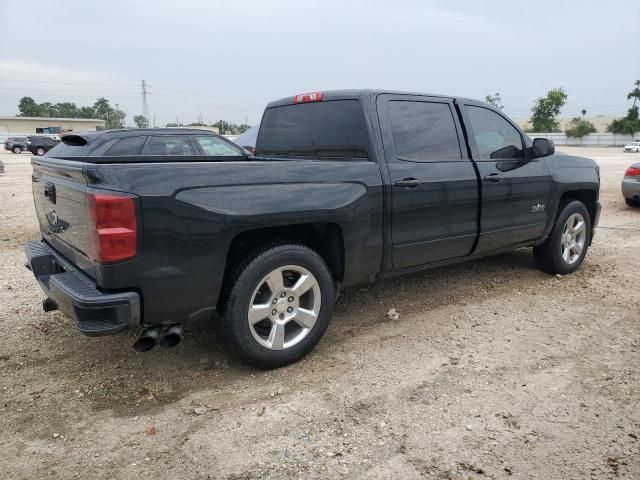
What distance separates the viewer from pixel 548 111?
80.5 meters

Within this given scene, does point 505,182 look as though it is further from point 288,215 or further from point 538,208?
point 288,215

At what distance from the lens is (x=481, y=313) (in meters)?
4.46

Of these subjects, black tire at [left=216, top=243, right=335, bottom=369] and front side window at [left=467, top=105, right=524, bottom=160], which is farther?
front side window at [left=467, top=105, right=524, bottom=160]

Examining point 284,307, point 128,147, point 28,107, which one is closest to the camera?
point 284,307

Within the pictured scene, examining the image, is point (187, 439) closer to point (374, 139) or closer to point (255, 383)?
point (255, 383)

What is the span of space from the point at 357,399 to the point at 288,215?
47.2 inches

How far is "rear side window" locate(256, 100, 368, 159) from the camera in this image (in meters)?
3.92

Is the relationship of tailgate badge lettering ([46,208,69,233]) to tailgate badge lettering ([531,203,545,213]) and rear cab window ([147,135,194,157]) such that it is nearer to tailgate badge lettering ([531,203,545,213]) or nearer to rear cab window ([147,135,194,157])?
tailgate badge lettering ([531,203,545,213])

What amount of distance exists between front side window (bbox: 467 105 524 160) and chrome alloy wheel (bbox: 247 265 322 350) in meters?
2.18

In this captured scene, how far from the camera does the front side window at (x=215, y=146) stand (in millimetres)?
9867

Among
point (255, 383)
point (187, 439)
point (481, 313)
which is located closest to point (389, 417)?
point (255, 383)

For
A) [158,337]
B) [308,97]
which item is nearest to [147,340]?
[158,337]

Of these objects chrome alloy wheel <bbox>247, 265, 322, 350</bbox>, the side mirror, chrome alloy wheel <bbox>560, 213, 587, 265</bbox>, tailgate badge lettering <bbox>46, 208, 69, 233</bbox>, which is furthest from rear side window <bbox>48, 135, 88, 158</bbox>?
chrome alloy wheel <bbox>560, 213, 587, 265</bbox>

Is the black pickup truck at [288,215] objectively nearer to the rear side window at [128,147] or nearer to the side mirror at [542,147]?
the side mirror at [542,147]
